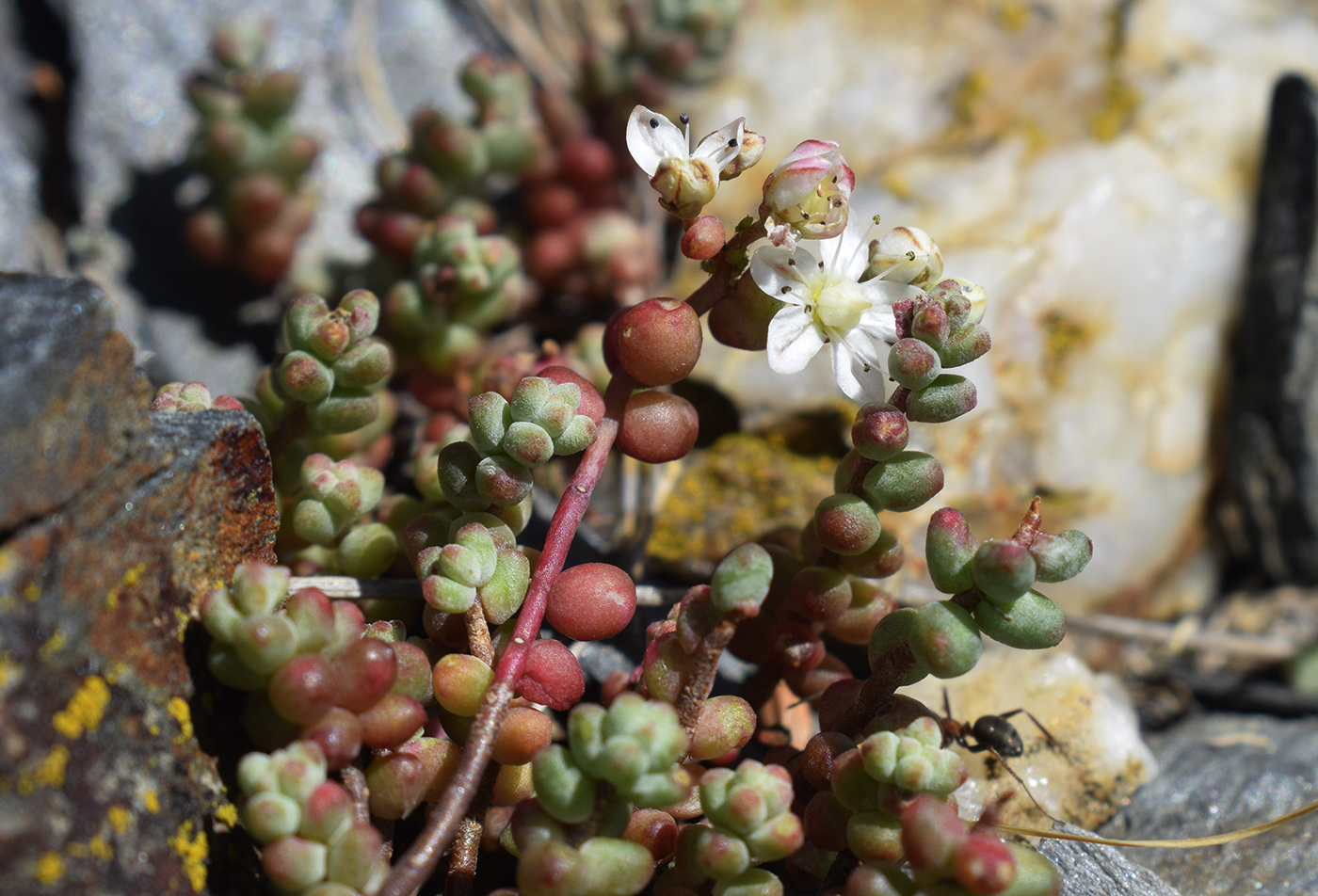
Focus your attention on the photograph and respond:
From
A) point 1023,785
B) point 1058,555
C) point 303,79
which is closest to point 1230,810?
point 1023,785

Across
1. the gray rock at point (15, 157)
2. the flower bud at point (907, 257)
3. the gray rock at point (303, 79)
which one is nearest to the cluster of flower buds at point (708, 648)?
the flower bud at point (907, 257)

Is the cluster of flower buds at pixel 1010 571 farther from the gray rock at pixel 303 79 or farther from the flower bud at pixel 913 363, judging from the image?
the gray rock at pixel 303 79

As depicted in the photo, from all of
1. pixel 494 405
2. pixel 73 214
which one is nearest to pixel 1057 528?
pixel 494 405

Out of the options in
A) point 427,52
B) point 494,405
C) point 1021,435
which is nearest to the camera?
→ point 494,405

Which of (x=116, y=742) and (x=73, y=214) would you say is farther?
(x=73, y=214)

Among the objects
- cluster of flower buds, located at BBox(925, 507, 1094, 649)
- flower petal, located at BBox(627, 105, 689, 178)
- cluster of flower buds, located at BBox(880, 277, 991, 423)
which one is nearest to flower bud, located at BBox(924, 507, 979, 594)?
cluster of flower buds, located at BBox(925, 507, 1094, 649)

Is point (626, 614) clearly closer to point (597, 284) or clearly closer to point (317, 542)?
point (317, 542)
